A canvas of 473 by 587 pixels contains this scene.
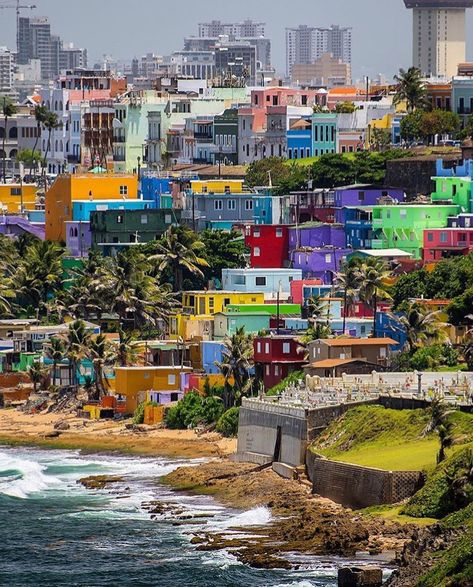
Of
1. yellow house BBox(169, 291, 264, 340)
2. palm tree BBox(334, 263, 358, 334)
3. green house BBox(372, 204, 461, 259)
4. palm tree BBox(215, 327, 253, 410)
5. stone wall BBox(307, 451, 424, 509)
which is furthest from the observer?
green house BBox(372, 204, 461, 259)

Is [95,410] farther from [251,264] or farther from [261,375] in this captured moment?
[251,264]

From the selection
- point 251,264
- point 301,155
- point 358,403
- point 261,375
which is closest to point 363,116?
point 301,155

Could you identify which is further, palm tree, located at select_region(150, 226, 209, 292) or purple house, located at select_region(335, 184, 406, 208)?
purple house, located at select_region(335, 184, 406, 208)

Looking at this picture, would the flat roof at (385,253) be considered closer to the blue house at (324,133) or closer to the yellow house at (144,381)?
the yellow house at (144,381)

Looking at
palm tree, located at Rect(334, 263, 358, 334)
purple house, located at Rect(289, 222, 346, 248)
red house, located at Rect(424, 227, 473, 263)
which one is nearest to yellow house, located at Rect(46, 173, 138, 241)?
purple house, located at Rect(289, 222, 346, 248)

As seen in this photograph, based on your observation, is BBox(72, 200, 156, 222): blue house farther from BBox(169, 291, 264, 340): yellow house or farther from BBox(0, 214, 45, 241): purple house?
BBox(169, 291, 264, 340): yellow house

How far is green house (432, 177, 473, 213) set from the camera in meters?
150

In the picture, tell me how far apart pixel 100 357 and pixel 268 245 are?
96.7 ft

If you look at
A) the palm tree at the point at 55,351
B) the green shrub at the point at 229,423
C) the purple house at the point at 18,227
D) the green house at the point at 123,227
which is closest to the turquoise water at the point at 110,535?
the green shrub at the point at 229,423

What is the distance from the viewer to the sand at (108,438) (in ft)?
345

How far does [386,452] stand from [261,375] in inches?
866

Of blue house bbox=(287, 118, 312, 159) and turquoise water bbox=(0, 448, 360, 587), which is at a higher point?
blue house bbox=(287, 118, 312, 159)

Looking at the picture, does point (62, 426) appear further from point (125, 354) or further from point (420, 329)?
point (420, 329)

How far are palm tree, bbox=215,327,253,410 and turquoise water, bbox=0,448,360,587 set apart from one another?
256 inches
